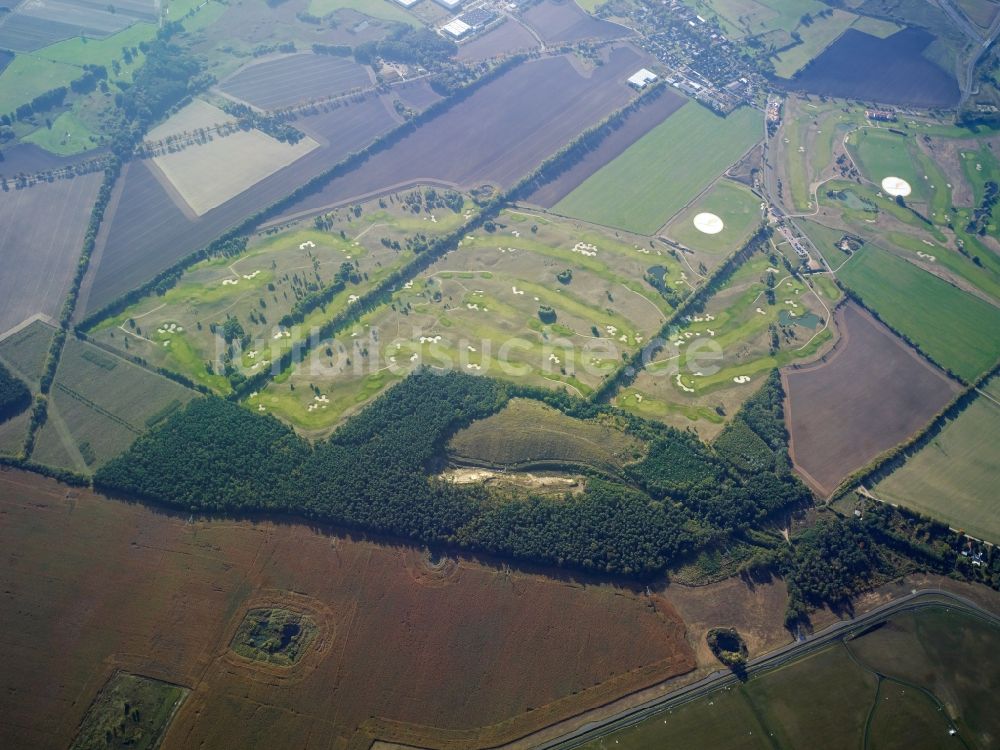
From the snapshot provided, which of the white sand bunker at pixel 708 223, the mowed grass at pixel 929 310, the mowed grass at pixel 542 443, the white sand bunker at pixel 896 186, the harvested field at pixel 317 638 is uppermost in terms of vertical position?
the white sand bunker at pixel 896 186

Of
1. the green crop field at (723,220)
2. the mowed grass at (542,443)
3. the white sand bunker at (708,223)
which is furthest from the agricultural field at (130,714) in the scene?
the white sand bunker at (708,223)

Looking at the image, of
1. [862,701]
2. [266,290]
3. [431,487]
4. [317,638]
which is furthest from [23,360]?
[862,701]

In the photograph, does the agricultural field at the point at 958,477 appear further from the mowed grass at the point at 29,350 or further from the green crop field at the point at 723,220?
the mowed grass at the point at 29,350

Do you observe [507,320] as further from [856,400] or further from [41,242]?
[41,242]

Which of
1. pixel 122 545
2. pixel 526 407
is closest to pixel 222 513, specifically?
pixel 122 545

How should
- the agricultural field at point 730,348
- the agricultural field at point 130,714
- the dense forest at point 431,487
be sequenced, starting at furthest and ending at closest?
the agricultural field at point 730,348 → the dense forest at point 431,487 → the agricultural field at point 130,714
